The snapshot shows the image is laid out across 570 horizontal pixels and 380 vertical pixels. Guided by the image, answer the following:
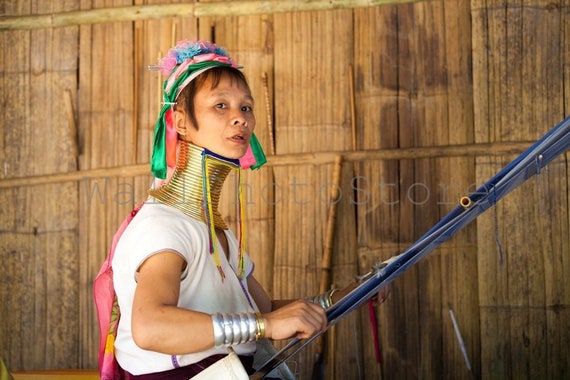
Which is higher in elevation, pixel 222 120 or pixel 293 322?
pixel 222 120

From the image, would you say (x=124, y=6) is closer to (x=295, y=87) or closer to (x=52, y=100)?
(x=52, y=100)

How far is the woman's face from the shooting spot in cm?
246

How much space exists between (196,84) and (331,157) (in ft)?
5.71

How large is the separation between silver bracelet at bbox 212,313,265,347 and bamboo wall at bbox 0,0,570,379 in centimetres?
200

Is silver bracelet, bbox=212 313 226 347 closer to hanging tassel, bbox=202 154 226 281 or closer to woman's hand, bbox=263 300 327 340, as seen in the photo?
woman's hand, bbox=263 300 327 340

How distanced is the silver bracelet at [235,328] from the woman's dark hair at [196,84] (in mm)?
683

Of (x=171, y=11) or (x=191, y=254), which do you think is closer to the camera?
(x=191, y=254)

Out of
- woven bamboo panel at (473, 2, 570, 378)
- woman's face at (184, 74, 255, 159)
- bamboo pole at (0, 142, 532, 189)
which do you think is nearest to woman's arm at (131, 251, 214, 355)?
woman's face at (184, 74, 255, 159)

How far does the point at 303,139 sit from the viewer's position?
422 cm

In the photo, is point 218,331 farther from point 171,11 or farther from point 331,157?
point 171,11

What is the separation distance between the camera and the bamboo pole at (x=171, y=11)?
423 cm

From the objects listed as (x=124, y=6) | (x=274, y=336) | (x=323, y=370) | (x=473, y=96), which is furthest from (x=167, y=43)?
(x=274, y=336)

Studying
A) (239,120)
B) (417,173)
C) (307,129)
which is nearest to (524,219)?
(417,173)

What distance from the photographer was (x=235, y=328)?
2.07m
